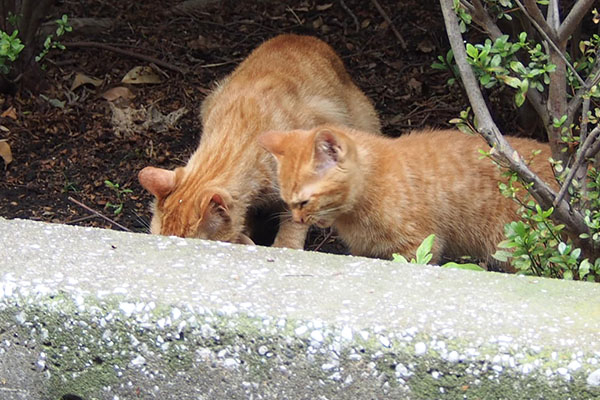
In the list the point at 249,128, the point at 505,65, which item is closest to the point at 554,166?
the point at 505,65

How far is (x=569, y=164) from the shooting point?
3.46m

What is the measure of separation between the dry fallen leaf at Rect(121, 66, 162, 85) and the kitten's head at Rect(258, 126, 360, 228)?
2.75 meters

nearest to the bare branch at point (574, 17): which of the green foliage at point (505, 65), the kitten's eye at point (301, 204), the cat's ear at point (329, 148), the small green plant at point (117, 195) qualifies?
the green foliage at point (505, 65)

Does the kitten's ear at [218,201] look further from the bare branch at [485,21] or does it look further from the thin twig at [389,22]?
the thin twig at [389,22]

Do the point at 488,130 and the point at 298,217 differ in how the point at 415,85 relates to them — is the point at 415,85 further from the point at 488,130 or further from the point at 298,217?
the point at 488,130

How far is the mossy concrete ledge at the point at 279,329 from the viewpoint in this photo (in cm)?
237

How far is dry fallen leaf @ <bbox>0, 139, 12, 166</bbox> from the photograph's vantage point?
580cm

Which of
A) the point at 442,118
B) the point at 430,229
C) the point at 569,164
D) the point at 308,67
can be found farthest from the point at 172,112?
the point at 569,164

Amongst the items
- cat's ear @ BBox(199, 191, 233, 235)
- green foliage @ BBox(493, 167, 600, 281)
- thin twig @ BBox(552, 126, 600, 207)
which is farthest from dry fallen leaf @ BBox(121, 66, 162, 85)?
thin twig @ BBox(552, 126, 600, 207)

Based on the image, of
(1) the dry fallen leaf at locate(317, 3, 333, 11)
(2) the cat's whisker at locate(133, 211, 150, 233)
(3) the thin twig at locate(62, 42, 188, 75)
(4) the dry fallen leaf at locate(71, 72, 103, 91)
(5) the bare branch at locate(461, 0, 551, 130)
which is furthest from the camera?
(1) the dry fallen leaf at locate(317, 3, 333, 11)

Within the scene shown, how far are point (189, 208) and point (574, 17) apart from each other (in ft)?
6.50

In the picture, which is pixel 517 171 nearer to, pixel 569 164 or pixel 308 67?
pixel 569 164

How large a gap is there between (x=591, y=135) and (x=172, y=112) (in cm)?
390

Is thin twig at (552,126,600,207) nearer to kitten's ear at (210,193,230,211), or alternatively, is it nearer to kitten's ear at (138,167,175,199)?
kitten's ear at (210,193,230,211)
